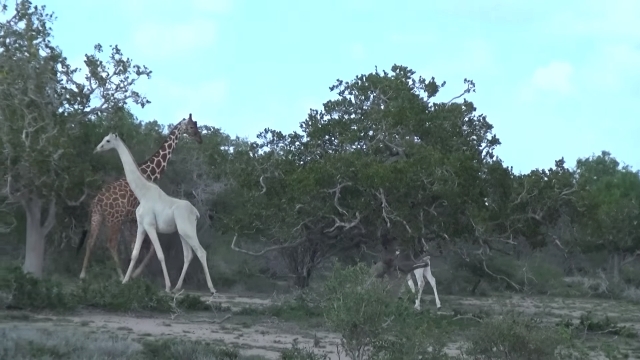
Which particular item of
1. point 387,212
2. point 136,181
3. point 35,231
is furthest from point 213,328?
point 35,231

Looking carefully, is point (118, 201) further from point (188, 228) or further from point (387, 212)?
point (387, 212)

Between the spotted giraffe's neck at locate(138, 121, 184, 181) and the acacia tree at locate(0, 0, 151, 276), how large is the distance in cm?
121

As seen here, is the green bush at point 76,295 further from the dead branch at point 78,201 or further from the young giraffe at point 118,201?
the dead branch at point 78,201

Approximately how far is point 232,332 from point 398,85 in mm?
7850

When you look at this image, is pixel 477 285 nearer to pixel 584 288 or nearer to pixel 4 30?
pixel 584 288

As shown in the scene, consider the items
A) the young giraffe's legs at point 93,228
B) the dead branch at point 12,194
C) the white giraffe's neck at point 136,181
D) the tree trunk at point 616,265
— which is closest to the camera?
the white giraffe's neck at point 136,181

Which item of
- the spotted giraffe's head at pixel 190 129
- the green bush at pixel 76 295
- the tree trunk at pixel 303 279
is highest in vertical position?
the spotted giraffe's head at pixel 190 129

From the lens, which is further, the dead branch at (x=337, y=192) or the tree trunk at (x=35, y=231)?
the tree trunk at (x=35, y=231)

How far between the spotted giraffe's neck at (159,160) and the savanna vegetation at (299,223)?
1223 millimetres

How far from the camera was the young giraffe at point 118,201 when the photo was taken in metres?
25.1

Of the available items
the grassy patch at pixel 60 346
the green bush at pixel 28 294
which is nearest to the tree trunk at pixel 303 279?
the green bush at pixel 28 294

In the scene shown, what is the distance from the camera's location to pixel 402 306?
11070 millimetres

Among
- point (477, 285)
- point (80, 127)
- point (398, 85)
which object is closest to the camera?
point (398, 85)

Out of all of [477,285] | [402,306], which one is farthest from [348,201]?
[477,285]
